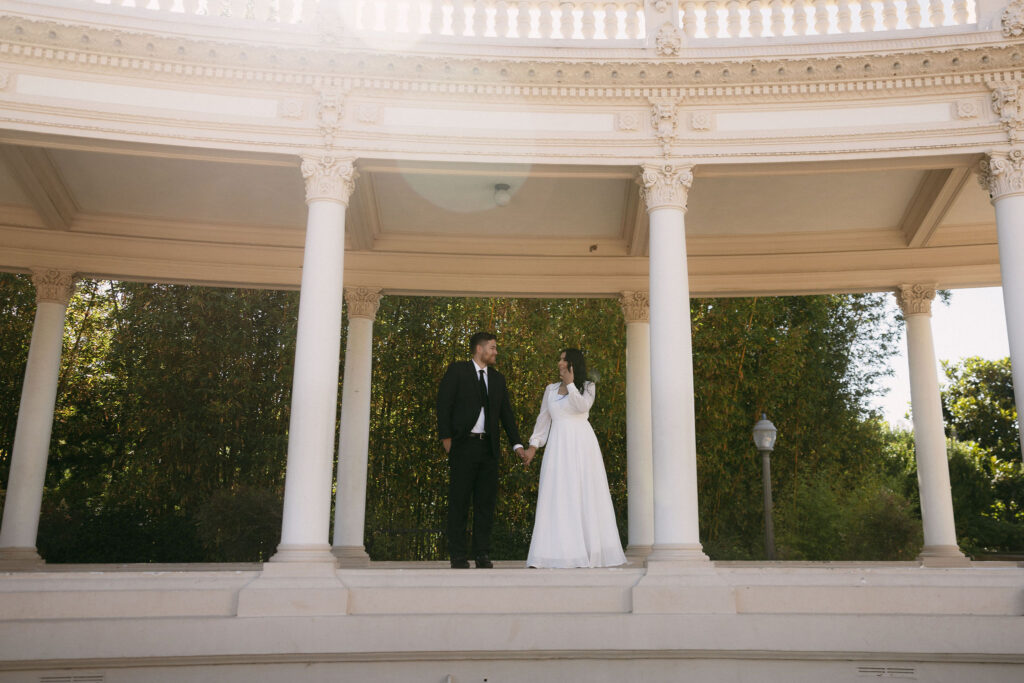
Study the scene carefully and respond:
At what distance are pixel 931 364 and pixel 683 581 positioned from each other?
26.0 feet

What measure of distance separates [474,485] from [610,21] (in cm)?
664

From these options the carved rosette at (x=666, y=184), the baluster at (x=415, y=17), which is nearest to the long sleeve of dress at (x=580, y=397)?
the carved rosette at (x=666, y=184)

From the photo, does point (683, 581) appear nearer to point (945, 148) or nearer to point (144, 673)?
point (144, 673)

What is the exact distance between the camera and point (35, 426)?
12.9 m

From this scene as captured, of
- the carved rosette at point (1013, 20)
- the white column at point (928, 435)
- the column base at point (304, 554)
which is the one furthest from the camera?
the white column at point (928, 435)

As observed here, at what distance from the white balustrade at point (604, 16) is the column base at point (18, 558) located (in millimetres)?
8205

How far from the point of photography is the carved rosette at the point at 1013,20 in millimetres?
10109

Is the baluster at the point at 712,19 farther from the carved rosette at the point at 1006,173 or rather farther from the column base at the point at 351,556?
the column base at the point at 351,556

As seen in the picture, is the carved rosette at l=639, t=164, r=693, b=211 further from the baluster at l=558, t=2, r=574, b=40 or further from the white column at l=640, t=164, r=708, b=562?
the baluster at l=558, t=2, r=574, b=40

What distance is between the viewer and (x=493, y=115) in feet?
35.3

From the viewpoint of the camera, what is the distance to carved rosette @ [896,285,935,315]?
47.5 feet

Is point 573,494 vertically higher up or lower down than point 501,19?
lower down

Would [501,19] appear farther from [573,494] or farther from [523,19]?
[573,494]

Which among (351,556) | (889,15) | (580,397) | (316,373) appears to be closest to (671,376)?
(580,397)
